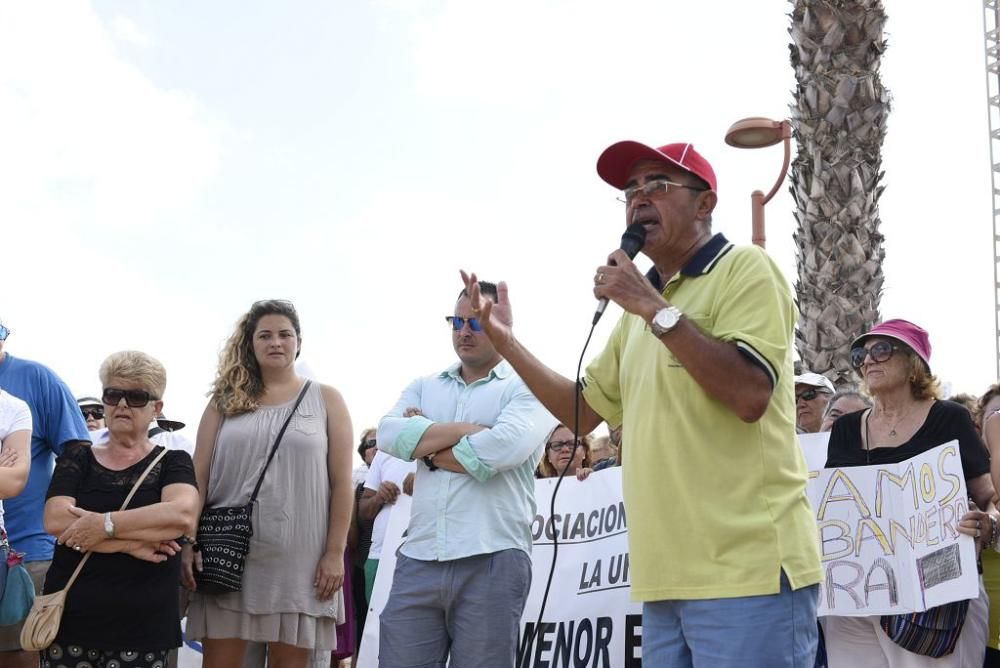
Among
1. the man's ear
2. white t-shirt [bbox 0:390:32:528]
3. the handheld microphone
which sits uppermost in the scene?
the man's ear

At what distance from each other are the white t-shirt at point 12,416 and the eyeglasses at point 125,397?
510 millimetres

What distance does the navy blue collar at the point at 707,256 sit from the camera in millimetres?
3172

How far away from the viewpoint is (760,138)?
22.5 feet

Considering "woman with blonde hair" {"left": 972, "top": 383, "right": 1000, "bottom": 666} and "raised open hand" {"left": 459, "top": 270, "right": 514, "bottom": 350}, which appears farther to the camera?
"woman with blonde hair" {"left": 972, "top": 383, "right": 1000, "bottom": 666}

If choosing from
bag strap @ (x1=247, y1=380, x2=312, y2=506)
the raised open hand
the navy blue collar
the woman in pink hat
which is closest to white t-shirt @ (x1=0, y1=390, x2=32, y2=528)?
bag strap @ (x1=247, y1=380, x2=312, y2=506)

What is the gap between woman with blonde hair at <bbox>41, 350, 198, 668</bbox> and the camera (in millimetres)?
4621

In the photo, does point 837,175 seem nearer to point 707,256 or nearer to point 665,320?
point 707,256

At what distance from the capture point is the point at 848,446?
18.3 feet

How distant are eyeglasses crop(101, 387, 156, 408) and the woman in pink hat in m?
3.41

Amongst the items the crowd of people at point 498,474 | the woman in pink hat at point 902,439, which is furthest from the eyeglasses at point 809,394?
the woman in pink hat at point 902,439

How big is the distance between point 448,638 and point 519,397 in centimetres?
113

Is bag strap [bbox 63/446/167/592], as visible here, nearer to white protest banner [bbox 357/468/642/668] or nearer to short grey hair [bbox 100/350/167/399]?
short grey hair [bbox 100/350/167/399]

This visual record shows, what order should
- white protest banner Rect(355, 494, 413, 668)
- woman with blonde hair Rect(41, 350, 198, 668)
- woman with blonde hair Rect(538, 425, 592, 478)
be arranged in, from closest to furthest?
woman with blonde hair Rect(41, 350, 198, 668) < white protest banner Rect(355, 494, 413, 668) < woman with blonde hair Rect(538, 425, 592, 478)

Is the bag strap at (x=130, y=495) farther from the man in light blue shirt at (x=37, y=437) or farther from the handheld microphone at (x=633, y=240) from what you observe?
the handheld microphone at (x=633, y=240)
